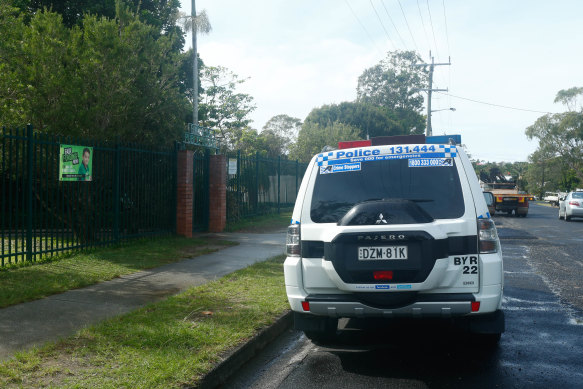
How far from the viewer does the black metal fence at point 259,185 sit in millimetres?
17297

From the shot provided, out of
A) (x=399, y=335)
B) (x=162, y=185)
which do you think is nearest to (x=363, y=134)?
(x=162, y=185)

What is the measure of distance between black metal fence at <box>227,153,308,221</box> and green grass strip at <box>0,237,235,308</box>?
4.58 meters

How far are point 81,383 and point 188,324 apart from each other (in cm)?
166

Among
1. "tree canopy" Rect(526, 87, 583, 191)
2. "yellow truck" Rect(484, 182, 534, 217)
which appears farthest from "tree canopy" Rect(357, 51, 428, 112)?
"yellow truck" Rect(484, 182, 534, 217)

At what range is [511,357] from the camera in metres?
4.89

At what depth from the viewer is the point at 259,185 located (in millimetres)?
20156

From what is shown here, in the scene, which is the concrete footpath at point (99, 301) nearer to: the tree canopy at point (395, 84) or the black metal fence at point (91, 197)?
the black metal fence at point (91, 197)

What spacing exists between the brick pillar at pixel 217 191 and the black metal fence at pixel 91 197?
2064 mm

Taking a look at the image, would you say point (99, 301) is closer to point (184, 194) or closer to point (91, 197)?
point (91, 197)

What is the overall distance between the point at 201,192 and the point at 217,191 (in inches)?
17.9

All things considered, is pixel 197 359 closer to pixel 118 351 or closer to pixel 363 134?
pixel 118 351

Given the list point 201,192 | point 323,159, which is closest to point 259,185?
point 201,192

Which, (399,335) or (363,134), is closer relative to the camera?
(399,335)

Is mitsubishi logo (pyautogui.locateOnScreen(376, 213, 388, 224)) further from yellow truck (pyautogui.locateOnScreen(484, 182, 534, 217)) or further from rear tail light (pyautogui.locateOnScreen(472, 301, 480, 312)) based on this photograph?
yellow truck (pyautogui.locateOnScreen(484, 182, 534, 217))
